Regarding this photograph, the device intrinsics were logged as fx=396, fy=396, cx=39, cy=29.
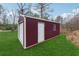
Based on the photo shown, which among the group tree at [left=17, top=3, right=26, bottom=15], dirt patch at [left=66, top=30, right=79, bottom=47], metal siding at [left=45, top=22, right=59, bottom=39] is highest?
tree at [left=17, top=3, right=26, bottom=15]

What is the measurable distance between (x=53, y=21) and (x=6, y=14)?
552 millimetres

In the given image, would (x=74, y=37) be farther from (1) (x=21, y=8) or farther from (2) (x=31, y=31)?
(1) (x=21, y=8)

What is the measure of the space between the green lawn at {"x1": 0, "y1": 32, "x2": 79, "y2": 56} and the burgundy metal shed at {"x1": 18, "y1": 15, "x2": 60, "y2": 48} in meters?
0.06

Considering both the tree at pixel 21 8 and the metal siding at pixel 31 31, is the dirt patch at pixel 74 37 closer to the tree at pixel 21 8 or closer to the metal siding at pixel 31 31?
the metal siding at pixel 31 31

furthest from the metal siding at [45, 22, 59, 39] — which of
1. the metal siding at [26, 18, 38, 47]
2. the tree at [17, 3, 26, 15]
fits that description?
the tree at [17, 3, 26, 15]

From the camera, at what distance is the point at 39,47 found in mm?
4586

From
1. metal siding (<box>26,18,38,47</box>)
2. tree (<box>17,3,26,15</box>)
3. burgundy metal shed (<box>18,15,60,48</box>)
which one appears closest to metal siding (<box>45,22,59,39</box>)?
burgundy metal shed (<box>18,15,60,48</box>)

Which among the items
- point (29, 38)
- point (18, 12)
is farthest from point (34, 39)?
point (18, 12)

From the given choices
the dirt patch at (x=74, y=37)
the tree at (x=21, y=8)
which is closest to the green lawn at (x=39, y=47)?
the dirt patch at (x=74, y=37)

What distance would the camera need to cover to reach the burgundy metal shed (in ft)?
14.8

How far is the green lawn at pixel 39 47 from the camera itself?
4.56 metres

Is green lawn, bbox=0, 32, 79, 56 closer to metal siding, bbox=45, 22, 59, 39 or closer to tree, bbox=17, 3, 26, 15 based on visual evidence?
metal siding, bbox=45, 22, 59, 39

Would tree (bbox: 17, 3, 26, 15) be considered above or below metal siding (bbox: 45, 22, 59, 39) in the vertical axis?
above

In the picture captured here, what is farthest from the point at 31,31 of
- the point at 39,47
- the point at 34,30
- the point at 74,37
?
the point at 74,37
